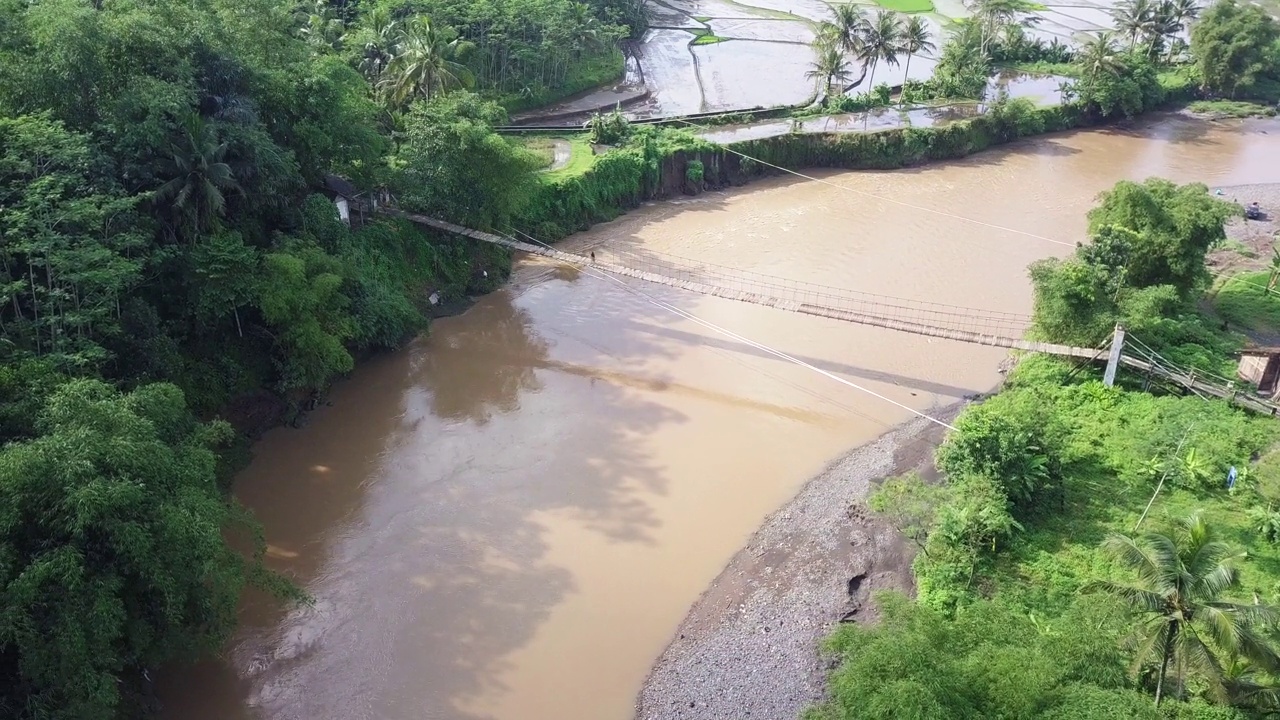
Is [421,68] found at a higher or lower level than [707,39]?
lower

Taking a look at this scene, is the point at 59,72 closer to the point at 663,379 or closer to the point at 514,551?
the point at 514,551

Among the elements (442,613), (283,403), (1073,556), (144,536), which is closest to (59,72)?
(283,403)

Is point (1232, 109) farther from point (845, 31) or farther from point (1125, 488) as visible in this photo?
point (1125, 488)

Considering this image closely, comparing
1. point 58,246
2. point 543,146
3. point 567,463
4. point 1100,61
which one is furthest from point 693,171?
point 58,246

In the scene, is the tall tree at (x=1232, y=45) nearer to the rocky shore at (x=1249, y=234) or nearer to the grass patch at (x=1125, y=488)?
the rocky shore at (x=1249, y=234)

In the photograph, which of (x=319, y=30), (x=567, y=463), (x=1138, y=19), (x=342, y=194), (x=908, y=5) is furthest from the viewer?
(x=908, y=5)
